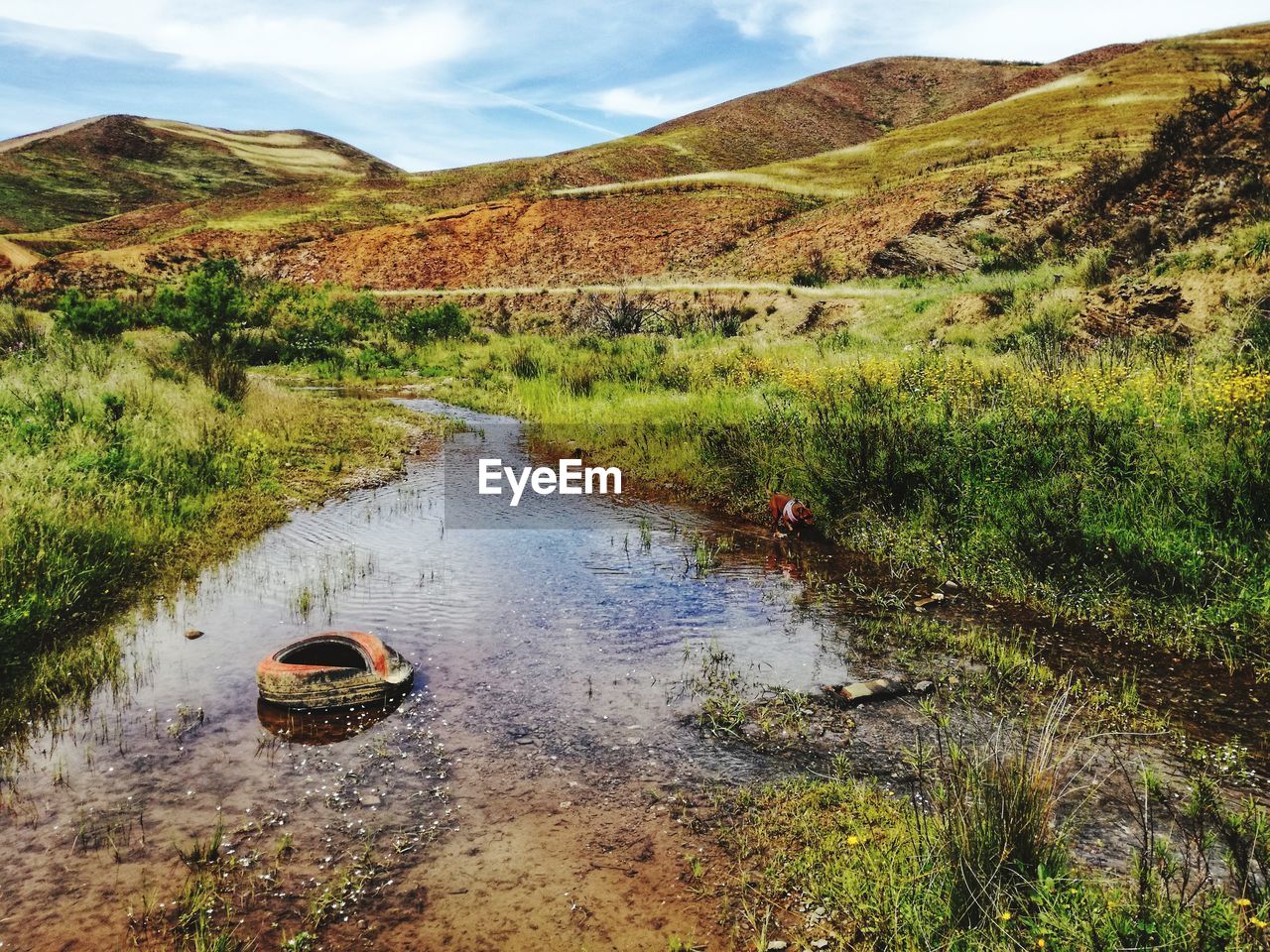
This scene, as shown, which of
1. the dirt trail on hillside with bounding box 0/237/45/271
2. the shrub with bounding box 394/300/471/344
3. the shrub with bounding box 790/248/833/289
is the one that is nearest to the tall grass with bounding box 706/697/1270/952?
the shrub with bounding box 790/248/833/289

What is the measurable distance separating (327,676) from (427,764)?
1063mm

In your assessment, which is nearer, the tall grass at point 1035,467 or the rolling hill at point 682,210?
the tall grass at point 1035,467

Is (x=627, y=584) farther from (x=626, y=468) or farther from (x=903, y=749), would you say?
(x=626, y=468)

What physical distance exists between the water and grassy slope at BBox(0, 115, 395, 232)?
77.0 meters

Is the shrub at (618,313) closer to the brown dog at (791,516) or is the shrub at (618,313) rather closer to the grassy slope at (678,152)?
the brown dog at (791,516)

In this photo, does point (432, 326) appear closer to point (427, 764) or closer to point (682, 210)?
point (682, 210)

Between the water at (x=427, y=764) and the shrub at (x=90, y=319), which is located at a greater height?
the shrub at (x=90, y=319)

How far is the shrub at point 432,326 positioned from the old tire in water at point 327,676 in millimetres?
23767

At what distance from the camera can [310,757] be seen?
444 cm

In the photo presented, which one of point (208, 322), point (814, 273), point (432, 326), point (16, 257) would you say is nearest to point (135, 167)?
point (16, 257)

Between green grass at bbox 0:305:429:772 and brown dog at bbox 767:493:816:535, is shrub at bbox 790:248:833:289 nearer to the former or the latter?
green grass at bbox 0:305:429:772

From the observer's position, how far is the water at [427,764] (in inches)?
131

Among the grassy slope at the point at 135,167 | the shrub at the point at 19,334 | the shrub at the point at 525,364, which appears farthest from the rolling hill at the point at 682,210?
the shrub at the point at 19,334

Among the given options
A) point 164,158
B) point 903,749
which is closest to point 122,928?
point 903,749
